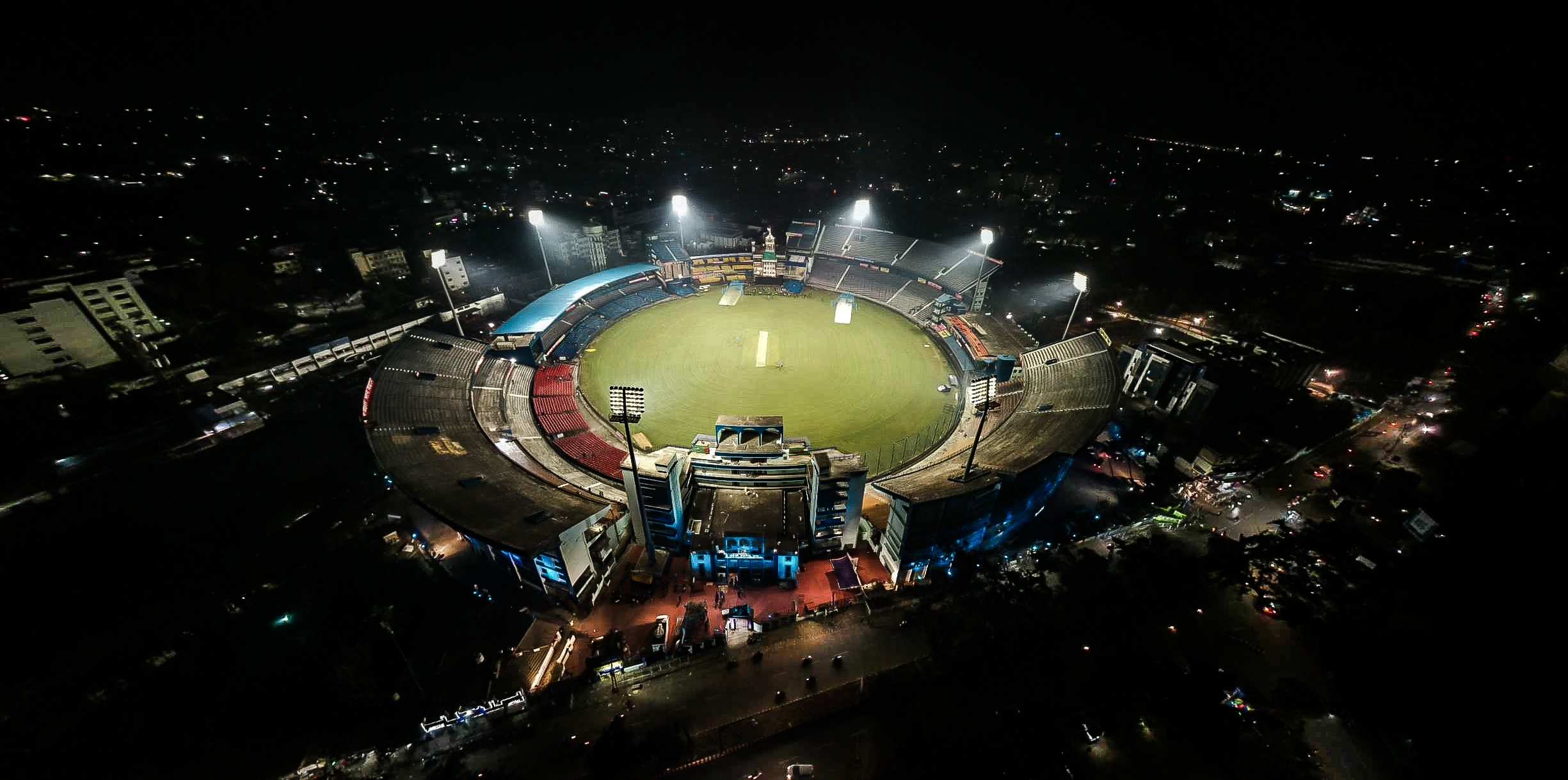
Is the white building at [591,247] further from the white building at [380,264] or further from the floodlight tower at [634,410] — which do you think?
the floodlight tower at [634,410]

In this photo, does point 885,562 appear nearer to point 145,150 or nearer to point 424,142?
point 145,150

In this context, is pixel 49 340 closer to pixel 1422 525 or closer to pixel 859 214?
pixel 859 214

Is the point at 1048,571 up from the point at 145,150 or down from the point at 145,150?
down

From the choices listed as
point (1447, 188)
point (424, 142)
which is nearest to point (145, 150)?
point (424, 142)

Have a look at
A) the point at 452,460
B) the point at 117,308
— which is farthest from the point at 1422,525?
the point at 117,308

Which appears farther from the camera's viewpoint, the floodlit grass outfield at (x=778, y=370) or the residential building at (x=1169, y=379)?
the floodlit grass outfield at (x=778, y=370)

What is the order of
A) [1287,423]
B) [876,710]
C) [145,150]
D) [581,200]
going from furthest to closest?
1. [581,200]
2. [145,150]
3. [1287,423]
4. [876,710]

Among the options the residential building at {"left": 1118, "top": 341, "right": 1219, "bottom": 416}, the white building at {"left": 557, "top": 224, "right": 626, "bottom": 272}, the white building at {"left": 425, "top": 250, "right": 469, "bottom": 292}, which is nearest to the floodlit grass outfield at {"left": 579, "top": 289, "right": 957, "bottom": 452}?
the white building at {"left": 557, "top": 224, "right": 626, "bottom": 272}

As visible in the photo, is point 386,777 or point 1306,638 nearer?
point 386,777

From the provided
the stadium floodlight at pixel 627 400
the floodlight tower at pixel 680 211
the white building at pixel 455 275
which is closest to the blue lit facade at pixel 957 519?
the stadium floodlight at pixel 627 400
